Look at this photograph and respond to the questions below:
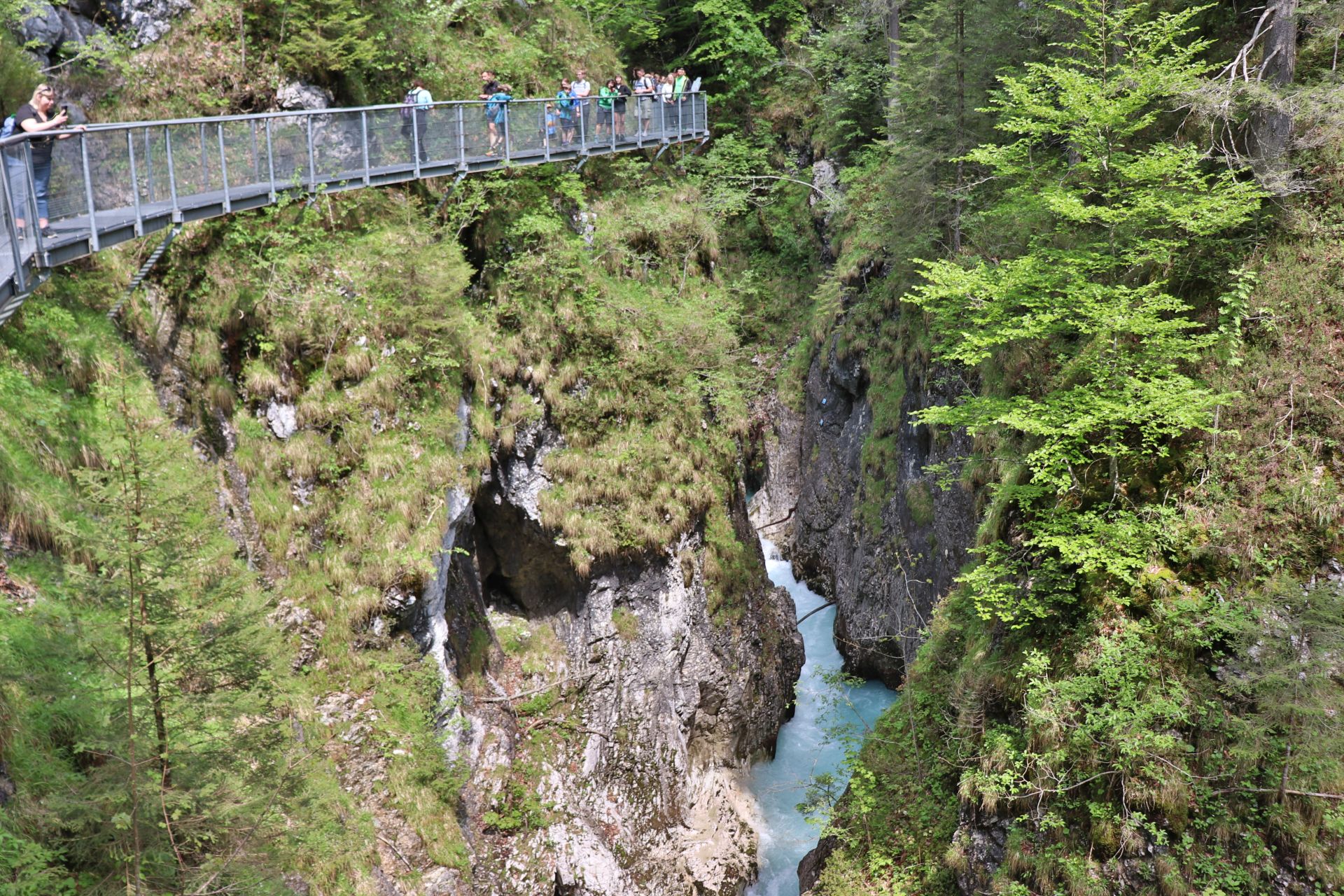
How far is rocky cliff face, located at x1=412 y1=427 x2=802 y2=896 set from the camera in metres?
13.3

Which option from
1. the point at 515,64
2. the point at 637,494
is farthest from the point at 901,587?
the point at 515,64

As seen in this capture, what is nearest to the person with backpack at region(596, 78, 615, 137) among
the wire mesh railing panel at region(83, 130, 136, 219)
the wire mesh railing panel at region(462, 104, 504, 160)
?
the wire mesh railing panel at region(462, 104, 504, 160)

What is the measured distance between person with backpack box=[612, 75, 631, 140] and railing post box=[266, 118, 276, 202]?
9.82 meters

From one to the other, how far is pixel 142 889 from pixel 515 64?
18.8m

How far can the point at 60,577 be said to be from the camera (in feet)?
25.2

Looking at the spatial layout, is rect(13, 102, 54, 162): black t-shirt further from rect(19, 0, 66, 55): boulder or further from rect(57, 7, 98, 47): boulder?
rect(57, 7, 98, 47): boulder

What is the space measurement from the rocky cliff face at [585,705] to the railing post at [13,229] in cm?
672

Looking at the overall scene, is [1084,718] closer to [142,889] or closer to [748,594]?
[142,889]

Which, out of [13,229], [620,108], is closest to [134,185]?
[13,229]

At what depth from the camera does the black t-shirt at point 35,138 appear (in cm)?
834

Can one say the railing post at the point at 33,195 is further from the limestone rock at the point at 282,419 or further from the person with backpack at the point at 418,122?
the person with backpack at the point at 418,122

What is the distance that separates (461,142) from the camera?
15992mm

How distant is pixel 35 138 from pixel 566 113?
12.1 meters

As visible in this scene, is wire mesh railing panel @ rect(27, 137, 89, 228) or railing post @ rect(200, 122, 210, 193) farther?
railing post @ rect(200, 122, 210, 193)
